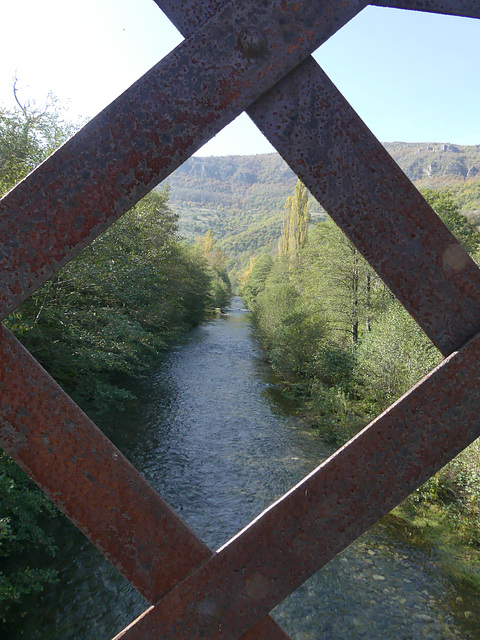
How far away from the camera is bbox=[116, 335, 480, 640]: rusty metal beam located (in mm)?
864

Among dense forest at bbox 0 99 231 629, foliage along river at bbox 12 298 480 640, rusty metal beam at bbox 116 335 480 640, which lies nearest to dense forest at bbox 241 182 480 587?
foliage along river at bbox 12 298 480 640

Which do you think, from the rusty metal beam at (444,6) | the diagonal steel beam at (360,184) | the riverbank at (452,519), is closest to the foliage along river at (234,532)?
the riverbank at (452,519)

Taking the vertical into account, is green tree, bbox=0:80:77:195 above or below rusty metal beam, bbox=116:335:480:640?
above

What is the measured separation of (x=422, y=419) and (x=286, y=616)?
8.00 m

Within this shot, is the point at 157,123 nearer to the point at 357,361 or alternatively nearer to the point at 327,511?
the point at 327,511

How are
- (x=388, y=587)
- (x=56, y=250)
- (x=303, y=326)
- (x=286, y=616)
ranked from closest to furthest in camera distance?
(x=56, y=250) → (x=286, y=616) → (x=388, y=587) → (x=303, y=326)

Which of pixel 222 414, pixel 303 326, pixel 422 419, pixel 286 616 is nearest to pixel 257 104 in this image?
pixel 422 419

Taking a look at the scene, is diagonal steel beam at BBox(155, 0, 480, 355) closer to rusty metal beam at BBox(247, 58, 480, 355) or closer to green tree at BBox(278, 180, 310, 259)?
rusty metal beam at BBox(247, 58, 480, 355)

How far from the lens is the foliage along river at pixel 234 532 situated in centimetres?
701

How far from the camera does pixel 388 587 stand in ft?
25.9

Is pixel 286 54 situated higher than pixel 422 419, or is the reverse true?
pixel 286 54

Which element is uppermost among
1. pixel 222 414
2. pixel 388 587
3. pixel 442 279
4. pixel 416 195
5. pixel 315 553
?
pixel 416 195

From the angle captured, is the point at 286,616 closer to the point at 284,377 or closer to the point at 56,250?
the point at 56,250

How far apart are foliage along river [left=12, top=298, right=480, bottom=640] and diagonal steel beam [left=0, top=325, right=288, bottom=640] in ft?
24.4
